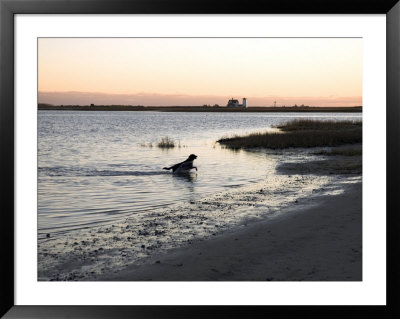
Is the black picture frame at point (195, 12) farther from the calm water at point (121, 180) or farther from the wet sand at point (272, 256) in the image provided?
the calm water at point (121, 180)

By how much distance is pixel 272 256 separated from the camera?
6.24 meters

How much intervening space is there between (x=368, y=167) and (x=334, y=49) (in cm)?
617

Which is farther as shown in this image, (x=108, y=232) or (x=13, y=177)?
(x=108, y=232)

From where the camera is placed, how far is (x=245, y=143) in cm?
2861

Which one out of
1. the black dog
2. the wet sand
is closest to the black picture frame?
the wet sand

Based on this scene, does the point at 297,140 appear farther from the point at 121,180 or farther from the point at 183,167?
the point at 121,180

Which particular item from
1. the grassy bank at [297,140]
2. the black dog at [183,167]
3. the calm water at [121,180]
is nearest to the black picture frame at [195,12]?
the calm water at [121,180]

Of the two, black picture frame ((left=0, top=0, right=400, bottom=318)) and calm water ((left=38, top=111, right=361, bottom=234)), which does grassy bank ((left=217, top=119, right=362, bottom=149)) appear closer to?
calm water ((left=38, top=111, right=361, bottom=234))

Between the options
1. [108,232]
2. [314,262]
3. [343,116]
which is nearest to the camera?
[314,262]

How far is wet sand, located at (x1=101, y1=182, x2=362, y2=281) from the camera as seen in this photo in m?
5.64

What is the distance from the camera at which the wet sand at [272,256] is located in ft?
18.5

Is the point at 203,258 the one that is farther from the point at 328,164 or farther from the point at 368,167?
the point at 328,164

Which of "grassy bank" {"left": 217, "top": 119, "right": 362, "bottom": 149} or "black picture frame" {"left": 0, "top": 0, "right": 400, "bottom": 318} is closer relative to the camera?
"black picture frame" {"left": 0, "top": 0, "right": 400, "bottom": 318}

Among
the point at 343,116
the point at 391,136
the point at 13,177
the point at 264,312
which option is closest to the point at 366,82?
the point at 391,136
